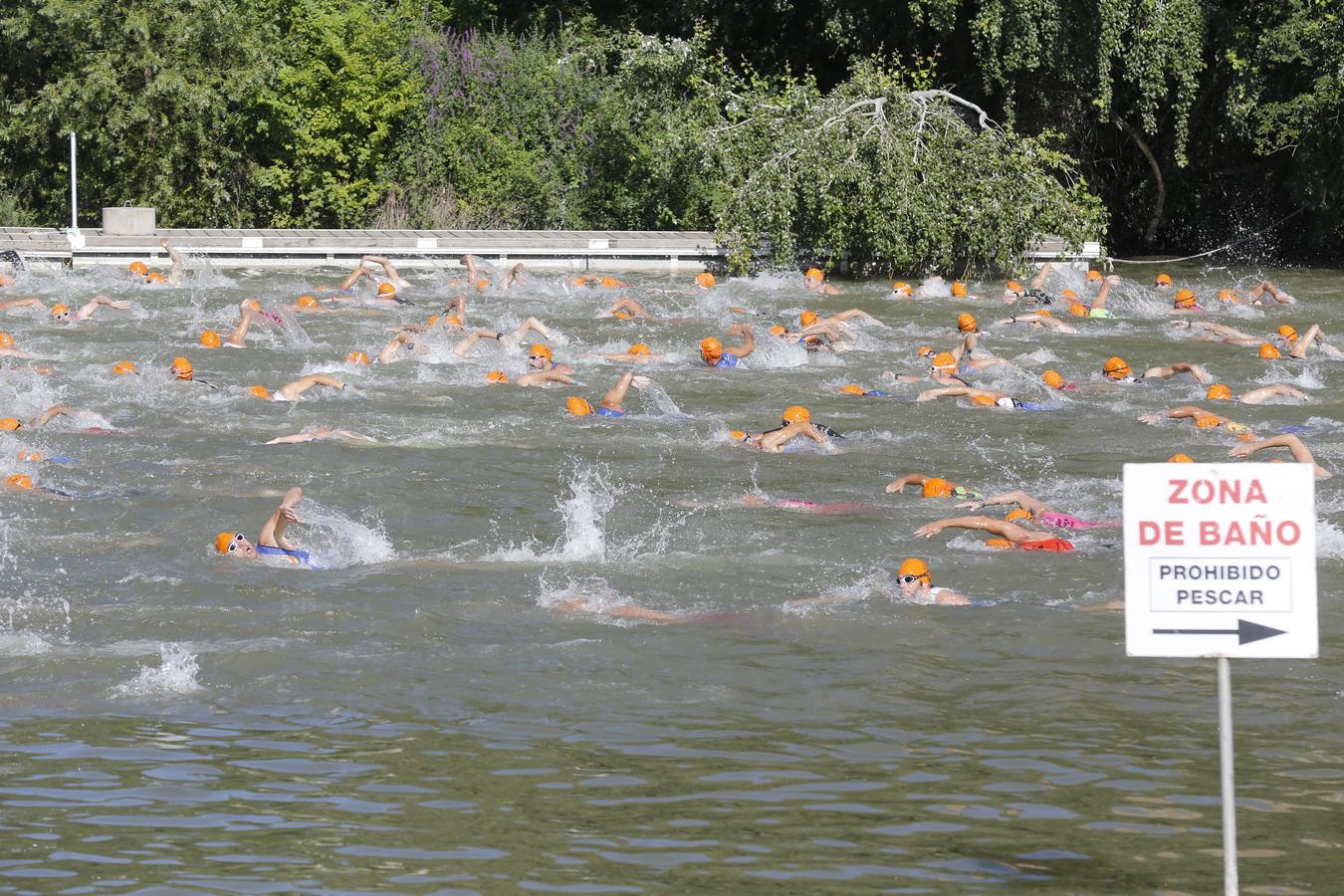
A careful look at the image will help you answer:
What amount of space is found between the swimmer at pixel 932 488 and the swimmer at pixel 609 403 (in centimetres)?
384

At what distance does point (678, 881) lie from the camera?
7.18 metres

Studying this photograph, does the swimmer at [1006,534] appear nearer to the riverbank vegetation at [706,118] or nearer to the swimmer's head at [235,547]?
the swimmer's head at [235,547]

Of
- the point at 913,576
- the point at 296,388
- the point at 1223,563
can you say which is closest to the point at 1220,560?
the point at 1223,563

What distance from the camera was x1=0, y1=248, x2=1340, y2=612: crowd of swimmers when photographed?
1327 cm

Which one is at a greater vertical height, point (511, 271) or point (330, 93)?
point (330, 93)

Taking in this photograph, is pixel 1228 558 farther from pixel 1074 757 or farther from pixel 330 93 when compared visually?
pixel 330 93

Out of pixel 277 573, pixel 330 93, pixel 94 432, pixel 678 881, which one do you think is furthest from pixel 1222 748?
pixel 330 93

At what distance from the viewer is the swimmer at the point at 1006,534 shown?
1316 cm

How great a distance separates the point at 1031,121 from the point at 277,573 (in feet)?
73.0

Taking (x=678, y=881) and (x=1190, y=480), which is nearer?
(x=1190, y=480)

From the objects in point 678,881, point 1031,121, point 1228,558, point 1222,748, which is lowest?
point 678,881

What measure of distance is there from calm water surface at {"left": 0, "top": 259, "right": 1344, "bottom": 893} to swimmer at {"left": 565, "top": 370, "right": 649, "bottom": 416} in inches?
16.5

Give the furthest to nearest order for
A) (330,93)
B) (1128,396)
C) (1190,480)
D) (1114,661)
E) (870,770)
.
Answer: (330,93) → (1128,396) → (1114,661) → (870,770) → (1190,480)

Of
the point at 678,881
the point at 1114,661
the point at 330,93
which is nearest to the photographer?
the point at 678,881
